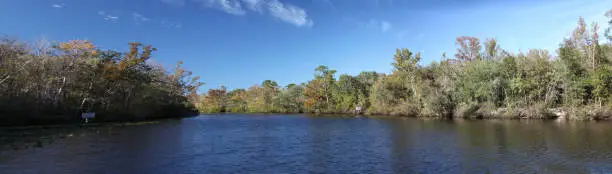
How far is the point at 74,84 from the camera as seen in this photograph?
38406 mm

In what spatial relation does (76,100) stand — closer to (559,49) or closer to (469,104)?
(469,104)

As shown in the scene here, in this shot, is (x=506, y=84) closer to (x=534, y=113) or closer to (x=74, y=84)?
(x=534, y=113)

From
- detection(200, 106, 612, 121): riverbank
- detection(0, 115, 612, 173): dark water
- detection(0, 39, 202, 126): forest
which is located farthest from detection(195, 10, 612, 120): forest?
detection(0, 39, 202, 126): forest

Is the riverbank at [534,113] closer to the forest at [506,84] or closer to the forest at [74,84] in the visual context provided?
the forest at [506,84]

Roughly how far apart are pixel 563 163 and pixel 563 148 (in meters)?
4.44

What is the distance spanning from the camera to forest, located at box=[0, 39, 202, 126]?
102 ft

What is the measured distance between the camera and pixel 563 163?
13.4 m

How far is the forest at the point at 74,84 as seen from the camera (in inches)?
1225

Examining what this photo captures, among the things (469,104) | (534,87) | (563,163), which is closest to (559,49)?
(534,87)

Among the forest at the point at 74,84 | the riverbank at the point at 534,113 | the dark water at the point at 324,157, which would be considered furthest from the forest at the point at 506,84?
the forest at the point at 74,84

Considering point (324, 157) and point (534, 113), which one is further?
point (534, 113)

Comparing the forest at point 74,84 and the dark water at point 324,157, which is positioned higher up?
the forest at point 74,84

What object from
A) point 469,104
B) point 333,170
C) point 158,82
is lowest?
point 333,170

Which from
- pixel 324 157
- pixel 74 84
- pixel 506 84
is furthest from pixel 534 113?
pixel 74 84
